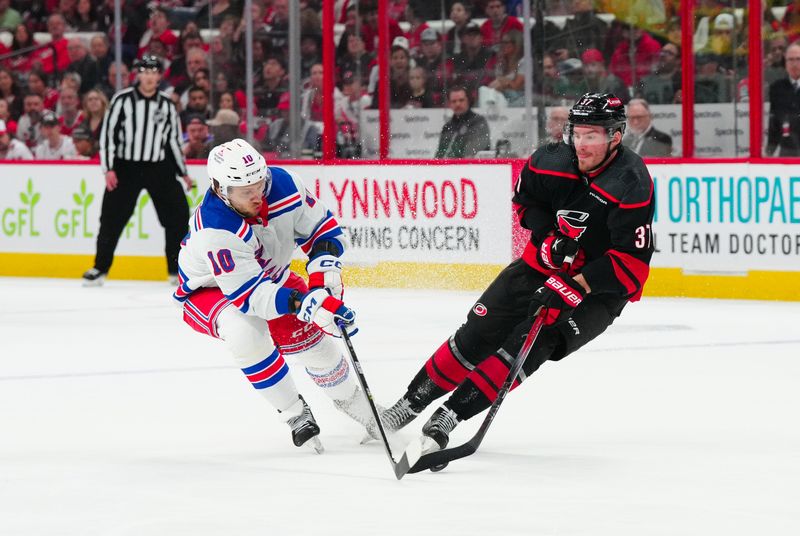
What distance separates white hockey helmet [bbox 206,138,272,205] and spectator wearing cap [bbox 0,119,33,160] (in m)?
6.37

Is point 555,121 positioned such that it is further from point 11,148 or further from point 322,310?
point 322,310

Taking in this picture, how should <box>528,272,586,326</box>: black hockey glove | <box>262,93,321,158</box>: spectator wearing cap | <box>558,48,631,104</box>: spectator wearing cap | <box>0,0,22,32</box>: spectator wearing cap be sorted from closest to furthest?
<box>528,272,586,326</box>: black hockey glove < <box>558,48,631,104</box>: spectator wearing cap < <box>262,93,321,158</box>: spectator wearing cap < <box>0,0,22,32</box>: spectator wearing cap

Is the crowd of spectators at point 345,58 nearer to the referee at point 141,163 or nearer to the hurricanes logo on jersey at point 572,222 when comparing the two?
the referee at point 141,163

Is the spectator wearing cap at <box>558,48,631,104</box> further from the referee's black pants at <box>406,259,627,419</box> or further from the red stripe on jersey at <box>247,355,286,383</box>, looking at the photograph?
the red stripe on jersey at <box>247,355,286,383</box>

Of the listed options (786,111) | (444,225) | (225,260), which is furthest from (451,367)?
(444,225)

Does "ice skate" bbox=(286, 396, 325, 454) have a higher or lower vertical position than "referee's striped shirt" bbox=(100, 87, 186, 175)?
lower

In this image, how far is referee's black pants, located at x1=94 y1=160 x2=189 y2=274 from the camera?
863 centimetres

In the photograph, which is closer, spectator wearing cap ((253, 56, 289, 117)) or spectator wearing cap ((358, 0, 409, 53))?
spectator wearing cap ((358, 0, 409, 53))

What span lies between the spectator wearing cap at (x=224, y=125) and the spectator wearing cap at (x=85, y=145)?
852 mm

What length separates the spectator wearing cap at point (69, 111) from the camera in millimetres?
9742

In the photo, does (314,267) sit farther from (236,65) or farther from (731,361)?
(236,65)

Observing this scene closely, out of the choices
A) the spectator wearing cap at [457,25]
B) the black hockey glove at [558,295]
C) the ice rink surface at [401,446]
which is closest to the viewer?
the ice rink surface at [401,446]

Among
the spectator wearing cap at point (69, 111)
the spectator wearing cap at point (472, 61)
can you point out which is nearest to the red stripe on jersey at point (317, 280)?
the spectator wearing cap at point (472, 61)

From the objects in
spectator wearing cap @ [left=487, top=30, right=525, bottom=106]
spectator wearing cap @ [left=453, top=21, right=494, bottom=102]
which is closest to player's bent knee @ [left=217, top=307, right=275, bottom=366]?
spectator wearing cap @ [left=487, top=30, right=525, bottom=106]
